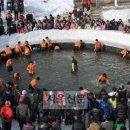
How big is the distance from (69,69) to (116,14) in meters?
8.71

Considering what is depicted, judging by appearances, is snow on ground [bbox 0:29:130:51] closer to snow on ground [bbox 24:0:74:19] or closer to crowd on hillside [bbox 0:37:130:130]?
snow on ground [bbox 24:0:74:19]

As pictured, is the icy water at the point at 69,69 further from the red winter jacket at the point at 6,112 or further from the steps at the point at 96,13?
the red winter jacket at the point at 6,112

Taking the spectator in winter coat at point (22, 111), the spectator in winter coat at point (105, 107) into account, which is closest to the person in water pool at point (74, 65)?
the spectator in winter coat at point (105, 107)

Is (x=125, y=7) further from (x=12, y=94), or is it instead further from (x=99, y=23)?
(x=12, y=94)

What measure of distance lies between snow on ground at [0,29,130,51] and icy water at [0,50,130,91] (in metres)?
1.11

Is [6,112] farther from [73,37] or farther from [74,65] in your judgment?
[73,37]

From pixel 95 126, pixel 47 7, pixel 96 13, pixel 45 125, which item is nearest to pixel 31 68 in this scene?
pixel 96 13

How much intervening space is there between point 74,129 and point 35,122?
10.6ft

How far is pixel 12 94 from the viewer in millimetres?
21203

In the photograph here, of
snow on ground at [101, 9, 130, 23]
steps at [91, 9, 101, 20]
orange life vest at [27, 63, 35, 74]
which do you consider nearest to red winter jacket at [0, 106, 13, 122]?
orange life vest at [27, 63, 35, 74]

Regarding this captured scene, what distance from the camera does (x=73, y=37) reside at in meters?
34.4

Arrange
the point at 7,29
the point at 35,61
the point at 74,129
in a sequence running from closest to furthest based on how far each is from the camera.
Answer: the point at 74,129
the point at 35,61
the point at 7,29

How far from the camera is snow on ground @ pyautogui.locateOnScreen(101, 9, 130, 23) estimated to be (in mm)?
36375

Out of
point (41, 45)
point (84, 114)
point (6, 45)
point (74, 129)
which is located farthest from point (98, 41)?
point (74, 129)
